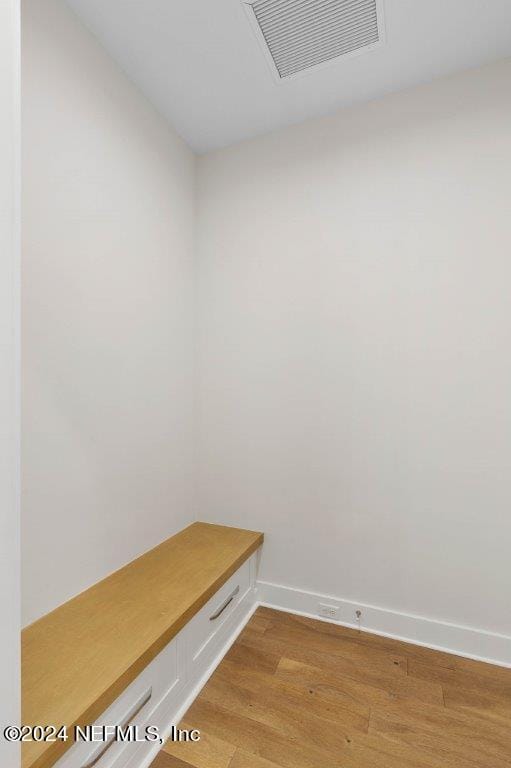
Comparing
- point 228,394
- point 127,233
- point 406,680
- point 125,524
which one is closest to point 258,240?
point 127,233

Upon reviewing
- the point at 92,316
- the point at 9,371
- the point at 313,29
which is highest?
the point at 313,29

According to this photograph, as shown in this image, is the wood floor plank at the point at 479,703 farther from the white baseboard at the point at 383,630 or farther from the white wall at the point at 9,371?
the white wall at the point at 9,371

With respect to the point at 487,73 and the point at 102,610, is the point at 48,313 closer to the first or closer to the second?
the point at 102,610

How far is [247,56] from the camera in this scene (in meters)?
1.62

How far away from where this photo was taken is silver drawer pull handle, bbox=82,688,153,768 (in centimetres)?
99

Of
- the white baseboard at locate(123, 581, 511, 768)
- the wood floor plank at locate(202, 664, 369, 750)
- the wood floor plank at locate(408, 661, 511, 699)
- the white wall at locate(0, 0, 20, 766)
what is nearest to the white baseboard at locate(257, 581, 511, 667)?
the white baseboard at locate(123, 581, 511, 768)

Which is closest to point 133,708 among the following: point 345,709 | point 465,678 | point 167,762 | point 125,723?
point 125,723

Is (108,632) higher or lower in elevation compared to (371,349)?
lower

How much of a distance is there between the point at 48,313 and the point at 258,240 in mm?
1235

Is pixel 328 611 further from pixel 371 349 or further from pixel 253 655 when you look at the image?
pixel 371 349

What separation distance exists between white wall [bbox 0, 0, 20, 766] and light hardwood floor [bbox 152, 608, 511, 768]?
0.74 m

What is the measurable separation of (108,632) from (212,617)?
0.50 meters

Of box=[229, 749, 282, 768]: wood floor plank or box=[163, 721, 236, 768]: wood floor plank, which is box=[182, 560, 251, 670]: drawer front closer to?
box=[163, 721, 236, 768]: wood floor plank

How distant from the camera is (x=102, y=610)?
1.36m
